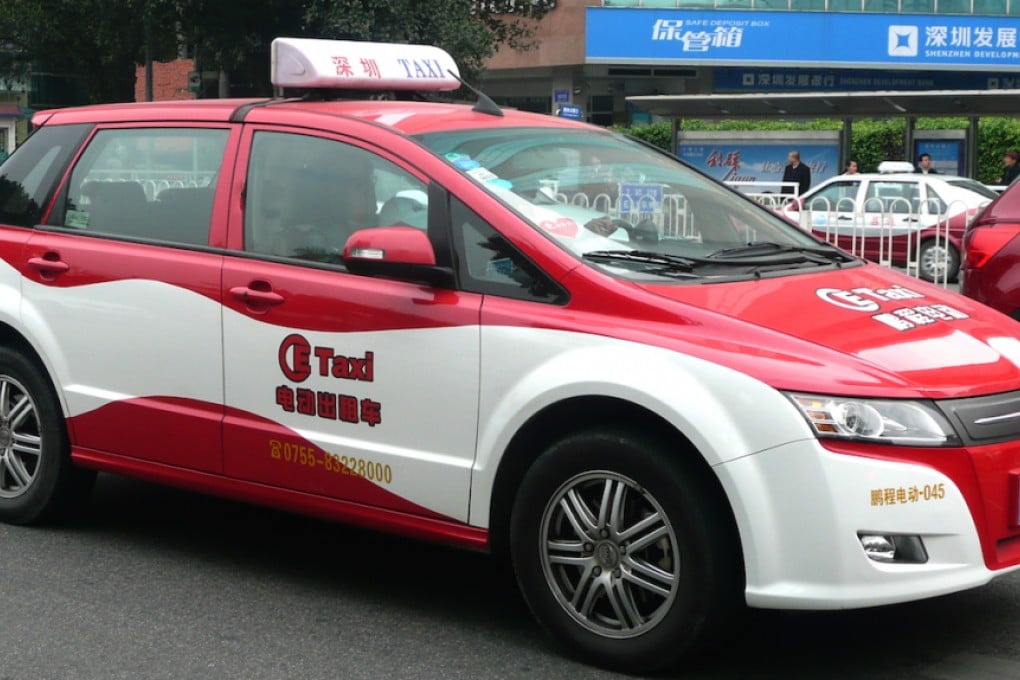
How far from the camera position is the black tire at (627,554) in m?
3.96

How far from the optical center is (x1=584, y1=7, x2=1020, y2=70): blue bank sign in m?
46.7

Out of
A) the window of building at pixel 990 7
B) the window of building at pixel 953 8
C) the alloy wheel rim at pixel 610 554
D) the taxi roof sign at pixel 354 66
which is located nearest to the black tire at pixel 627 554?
the alloy wheel rim at pixel 610 554

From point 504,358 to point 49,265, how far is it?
6.97 feet

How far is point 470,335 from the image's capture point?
443 centimetres

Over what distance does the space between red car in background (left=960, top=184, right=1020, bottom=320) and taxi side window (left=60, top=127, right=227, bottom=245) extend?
383 centimetres

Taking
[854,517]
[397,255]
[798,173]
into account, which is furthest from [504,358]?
[798,173]

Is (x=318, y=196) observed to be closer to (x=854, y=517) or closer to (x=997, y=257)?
(x=854, y=517)

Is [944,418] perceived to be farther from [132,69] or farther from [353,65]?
[132,69]

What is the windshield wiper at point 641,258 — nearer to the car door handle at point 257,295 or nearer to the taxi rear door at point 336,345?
the taxi rear door at point 336,345

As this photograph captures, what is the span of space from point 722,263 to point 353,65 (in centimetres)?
171

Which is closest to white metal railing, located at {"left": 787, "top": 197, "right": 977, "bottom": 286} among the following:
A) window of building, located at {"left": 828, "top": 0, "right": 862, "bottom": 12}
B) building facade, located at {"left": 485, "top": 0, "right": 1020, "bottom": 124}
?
building facade, located at {"left": 485, "top": 0, "right": 1020, "bottom": 124}

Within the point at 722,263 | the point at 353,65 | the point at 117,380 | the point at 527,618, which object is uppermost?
the point at 353,65

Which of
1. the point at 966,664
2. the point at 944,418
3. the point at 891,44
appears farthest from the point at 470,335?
the point at 891,44

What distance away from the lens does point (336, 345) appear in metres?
4.72
